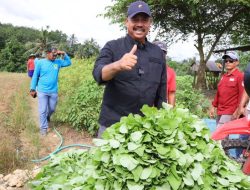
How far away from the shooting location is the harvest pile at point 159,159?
Result: 2.02 m

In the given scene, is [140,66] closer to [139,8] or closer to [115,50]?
[115,50]

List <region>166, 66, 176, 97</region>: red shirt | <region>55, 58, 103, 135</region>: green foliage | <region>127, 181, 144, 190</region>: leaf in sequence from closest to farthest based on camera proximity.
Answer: <region>127, 181, 144, 190</region>: leaf < <region>166, 66, 176, 97</region>: red shirt < <region>55, 58, 103, 135</region>: green foliage

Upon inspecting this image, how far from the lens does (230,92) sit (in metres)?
6.19

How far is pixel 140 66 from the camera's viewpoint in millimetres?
2979

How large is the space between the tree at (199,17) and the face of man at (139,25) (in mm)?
15488

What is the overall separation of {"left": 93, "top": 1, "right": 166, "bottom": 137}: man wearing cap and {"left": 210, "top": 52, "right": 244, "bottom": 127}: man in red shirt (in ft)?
10.4

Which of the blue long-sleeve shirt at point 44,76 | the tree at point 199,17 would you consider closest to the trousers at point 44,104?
the blue long-sleeve shirt at point 44,76

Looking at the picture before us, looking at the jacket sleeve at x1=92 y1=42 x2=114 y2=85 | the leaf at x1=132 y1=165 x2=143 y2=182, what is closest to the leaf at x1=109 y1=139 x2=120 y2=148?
the leaf at x1=132 y1=165 x2=143 y2=182

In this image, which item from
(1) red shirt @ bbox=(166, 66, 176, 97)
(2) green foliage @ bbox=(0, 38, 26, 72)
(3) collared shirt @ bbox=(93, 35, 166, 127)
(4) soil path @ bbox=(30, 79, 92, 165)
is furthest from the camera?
(2) green foliage @ bbox=(0, 38, 26, 72)

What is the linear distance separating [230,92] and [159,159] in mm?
4407

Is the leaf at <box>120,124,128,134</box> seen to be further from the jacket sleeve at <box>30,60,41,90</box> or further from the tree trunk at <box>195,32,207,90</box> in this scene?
the tree trunk at <box>195,32,207,90</box>

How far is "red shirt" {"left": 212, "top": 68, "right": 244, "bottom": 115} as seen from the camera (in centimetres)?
606

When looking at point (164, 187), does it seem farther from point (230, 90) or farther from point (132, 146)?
point (230, 90)

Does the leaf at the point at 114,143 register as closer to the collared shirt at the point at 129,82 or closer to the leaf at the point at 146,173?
the leaf at the point at 146,173
